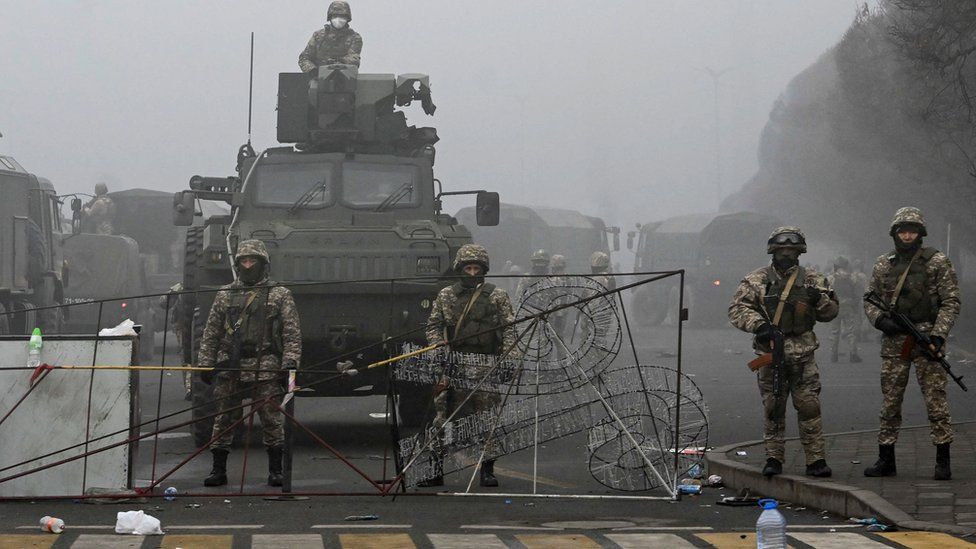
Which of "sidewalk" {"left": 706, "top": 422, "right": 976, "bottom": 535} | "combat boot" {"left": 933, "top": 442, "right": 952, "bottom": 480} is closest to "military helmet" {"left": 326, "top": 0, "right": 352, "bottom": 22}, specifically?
"sidewalk" {"left": 706, "top": 422, "right": 976, "bottom": 535}

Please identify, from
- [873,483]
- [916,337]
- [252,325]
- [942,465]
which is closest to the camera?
[873,483]

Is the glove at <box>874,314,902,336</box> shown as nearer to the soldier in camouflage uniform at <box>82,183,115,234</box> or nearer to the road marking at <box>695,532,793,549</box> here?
the road marking at <box>695,532,793,549</box>

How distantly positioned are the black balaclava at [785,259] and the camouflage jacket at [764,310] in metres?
0.05

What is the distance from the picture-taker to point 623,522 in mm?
9555

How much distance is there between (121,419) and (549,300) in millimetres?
2929

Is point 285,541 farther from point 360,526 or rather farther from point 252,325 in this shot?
point 252,325

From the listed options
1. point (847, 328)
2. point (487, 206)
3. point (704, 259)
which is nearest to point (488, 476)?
point (487, 206)

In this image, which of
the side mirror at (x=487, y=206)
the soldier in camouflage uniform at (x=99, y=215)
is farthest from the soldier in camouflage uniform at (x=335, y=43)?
the soldier in camouflage uniform at (x=99, y=215)

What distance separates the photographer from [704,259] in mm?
46719

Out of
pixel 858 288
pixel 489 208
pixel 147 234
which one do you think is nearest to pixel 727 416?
pixel 489 208

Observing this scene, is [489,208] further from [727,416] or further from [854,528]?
[854,528]

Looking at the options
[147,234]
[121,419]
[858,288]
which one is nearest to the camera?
[121,419]

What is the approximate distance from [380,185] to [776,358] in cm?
667

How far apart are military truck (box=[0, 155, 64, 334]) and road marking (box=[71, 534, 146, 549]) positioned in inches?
515
